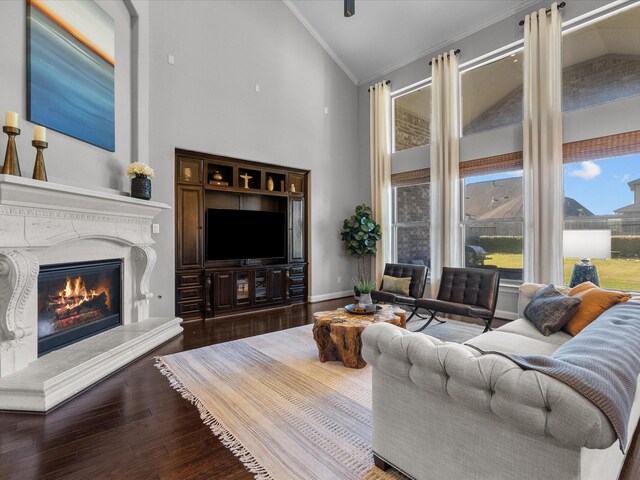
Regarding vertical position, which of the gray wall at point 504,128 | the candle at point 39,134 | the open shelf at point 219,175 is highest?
the gray wall at point 504,128

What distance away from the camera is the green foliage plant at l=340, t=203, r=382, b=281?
255 inches

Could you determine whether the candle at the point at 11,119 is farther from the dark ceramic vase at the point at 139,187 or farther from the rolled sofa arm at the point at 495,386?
the rolled sofa arm at the point at 495,386

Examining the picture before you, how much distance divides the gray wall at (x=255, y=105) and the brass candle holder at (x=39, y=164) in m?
1.70

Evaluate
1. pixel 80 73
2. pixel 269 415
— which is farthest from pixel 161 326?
pixel 80 73

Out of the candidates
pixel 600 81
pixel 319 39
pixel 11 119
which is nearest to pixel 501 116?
pixel 600 81

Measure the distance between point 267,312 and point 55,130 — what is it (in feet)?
11.9

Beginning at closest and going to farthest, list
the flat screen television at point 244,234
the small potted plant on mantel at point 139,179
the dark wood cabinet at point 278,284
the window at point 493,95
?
the small potted plant on mantel at point 139,179 → the window at point 493,95 → the flat screen television at point 244,234 → the dark wood cabinet at point 278,284

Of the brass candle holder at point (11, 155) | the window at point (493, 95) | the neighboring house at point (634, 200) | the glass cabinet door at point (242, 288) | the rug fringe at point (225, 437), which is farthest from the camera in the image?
the glass cabinet door at point (242, 288)

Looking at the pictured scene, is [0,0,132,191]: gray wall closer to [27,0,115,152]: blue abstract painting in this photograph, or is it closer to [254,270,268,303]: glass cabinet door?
[27,0,115,152]: blue abstract painting

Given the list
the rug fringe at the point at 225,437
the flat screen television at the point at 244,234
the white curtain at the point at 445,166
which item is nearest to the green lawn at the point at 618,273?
the white curtain at the point at 445,166

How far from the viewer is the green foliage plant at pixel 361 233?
646cm

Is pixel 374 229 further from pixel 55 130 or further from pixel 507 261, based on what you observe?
pixel 55 130

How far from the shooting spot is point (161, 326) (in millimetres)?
3916

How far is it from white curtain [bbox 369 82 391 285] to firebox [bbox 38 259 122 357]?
4555 millimetres
